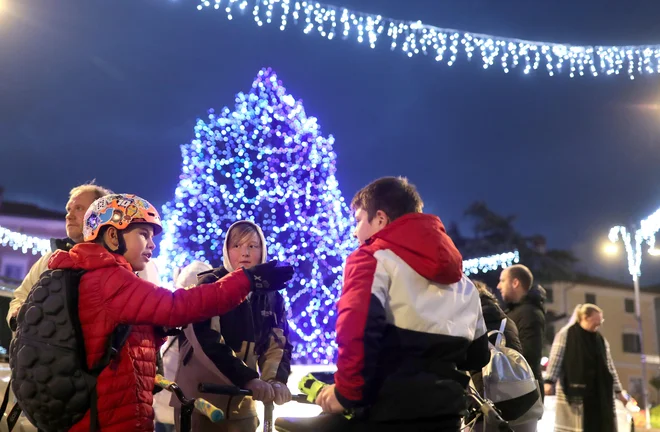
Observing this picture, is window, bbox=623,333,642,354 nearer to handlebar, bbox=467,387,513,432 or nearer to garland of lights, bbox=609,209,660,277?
garland of lights, bbox=609,209,660,277

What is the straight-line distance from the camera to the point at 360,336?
2.19 m

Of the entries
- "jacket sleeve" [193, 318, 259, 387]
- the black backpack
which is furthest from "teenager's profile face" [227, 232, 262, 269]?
the black backpack

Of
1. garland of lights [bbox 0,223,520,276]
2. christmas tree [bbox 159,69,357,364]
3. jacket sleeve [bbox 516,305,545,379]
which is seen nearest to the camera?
jacket sleeve [bbox 516,305,545,379]

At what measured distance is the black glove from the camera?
2.50 m

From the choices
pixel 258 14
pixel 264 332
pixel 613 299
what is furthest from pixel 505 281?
pixel 613 299

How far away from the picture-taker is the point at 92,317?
235 centimetres


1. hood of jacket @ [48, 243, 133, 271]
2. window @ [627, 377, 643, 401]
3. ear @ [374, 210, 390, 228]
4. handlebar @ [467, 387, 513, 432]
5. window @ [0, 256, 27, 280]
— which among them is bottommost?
handlebar @ [467, 387, 513, 432]

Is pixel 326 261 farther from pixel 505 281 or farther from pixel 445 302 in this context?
pixel 445 302

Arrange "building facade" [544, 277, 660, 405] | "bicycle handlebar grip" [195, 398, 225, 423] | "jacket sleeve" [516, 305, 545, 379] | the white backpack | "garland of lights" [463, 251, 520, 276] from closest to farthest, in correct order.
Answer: "bicycle handlebar grip" [195, 398, 225, 423] < the white backpack < "jacket sleeve" [516, 305, 545, 379] < "garland of lights" [463, 251, 520, 276] < "building facade" [544, 277, 660, 405]

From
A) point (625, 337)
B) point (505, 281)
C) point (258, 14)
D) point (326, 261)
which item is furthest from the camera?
point (625, 337)

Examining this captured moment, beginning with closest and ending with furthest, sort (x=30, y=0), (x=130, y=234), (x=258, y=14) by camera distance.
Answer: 1. (x=130, y=234)
2. (x=258, y=14)
3. (x=30, y=0)

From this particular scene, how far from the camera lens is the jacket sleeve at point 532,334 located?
5.35 metres

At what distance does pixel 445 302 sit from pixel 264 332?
1.44 meters

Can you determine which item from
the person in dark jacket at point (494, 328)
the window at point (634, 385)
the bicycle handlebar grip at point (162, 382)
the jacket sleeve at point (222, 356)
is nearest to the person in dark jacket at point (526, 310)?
the person in dark jacket at point (494, 328)
